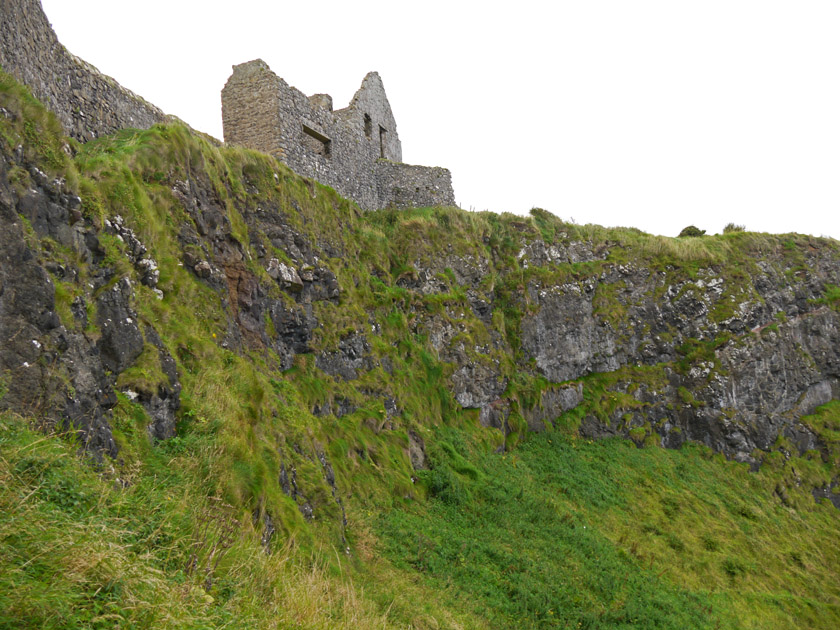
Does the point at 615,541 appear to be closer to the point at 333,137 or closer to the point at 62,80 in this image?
the point at 333,137

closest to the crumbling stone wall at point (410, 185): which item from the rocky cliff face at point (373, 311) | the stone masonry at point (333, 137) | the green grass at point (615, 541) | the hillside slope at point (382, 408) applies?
the stone masonry at point (333, 137)

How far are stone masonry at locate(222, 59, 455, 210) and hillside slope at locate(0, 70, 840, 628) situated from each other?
1.62 m

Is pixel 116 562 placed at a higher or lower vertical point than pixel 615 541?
higher

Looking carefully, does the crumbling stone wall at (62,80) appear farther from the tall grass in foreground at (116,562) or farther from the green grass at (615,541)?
the green grass at (615,541)

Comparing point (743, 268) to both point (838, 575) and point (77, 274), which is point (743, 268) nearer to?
point (838, 575)

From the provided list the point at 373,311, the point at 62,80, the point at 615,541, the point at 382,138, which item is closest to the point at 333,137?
the point at 382,138

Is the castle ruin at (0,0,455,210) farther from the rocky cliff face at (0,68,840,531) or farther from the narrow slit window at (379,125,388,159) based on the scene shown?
the rocky cliff face at (0,68,840,531)

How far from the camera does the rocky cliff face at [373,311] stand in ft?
21.1

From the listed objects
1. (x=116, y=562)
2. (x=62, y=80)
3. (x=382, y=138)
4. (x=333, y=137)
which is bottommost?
(x=116, y=562)

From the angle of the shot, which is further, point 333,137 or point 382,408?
point 333,137

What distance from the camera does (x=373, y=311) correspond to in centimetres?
1666

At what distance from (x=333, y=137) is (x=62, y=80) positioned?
10.7 metres

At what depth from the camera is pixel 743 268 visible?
1078 inches

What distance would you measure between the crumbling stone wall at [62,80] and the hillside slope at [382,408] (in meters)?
0.59
